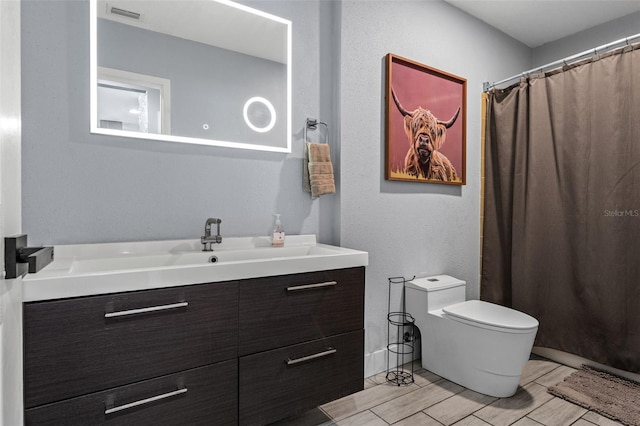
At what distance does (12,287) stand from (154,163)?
0.95 m

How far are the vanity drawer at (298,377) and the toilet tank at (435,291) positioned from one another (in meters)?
0.71

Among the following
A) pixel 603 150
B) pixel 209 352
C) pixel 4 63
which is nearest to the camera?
pixel 4 63

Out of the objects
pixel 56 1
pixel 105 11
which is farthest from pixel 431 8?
pixel 56 1

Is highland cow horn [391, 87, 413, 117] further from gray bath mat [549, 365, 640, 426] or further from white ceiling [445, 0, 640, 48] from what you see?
gray bath mat [549, 365, 640, 426]

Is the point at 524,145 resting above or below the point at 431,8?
below

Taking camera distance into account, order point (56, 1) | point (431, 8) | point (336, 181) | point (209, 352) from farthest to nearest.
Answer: point (431, 8) < point (336, 181) < point (56, 1) < point (209, 352)

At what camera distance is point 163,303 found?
1201 millimetres

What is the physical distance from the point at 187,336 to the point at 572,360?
2.54 m

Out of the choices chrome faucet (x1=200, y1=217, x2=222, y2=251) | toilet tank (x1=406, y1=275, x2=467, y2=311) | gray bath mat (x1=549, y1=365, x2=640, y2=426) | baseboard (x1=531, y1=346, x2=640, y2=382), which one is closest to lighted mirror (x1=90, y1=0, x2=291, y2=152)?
chrome faucet (x1=200, y1=217, x2=222, y2=251)

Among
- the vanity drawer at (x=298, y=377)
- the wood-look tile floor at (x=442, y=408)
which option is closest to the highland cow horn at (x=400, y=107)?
the vanity drawer at (x=298, y=377)

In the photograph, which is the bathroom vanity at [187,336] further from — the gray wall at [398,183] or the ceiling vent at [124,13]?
the ceiling vent at [124,13]

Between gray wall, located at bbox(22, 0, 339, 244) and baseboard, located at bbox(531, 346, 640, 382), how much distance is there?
2058mm

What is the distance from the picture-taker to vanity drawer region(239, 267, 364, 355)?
1381mm

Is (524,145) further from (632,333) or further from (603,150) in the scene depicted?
(632,333)
